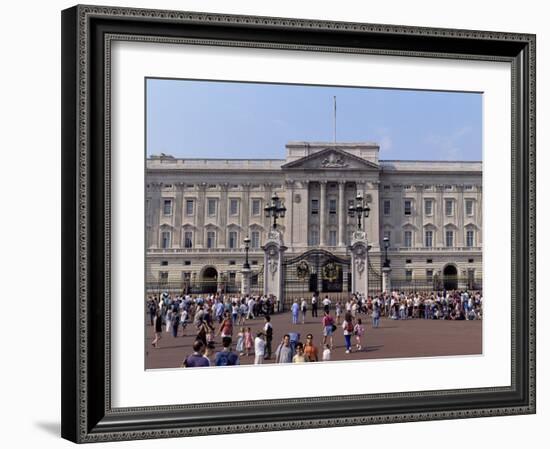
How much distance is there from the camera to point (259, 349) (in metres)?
10.3

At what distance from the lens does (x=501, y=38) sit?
10.7 m

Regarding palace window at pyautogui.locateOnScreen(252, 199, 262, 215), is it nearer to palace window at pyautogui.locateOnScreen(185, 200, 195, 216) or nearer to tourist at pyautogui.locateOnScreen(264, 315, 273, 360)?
palace window at pyautogui.locateOnScreen(185, 200, 195, 216)

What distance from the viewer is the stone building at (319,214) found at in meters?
10.5

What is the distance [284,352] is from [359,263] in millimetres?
1736

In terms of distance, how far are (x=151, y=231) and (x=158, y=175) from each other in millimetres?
566

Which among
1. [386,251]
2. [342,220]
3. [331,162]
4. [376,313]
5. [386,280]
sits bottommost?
[376,313]

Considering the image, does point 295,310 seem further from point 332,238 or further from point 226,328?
point 332,238

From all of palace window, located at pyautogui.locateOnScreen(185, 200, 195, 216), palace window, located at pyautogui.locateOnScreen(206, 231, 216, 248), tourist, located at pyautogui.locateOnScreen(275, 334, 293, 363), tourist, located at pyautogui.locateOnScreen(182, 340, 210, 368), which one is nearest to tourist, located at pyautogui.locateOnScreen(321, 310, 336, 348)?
tourist, located at pyautogui.locateOnScreen(275, 334, 293, 363)

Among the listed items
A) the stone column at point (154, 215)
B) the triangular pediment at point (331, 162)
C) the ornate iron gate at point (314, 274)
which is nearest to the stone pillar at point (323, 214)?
the ornate iron gate at point (314, 274)

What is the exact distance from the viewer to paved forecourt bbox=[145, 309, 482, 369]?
1023 cm

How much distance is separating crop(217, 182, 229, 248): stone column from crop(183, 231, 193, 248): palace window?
321mm

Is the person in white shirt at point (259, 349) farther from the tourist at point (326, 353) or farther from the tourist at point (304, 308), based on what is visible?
the tourist at point (326, 353)

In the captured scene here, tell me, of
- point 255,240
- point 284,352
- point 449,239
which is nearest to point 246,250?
point 255,240

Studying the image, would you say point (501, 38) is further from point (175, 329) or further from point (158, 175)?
point (175, 329)
